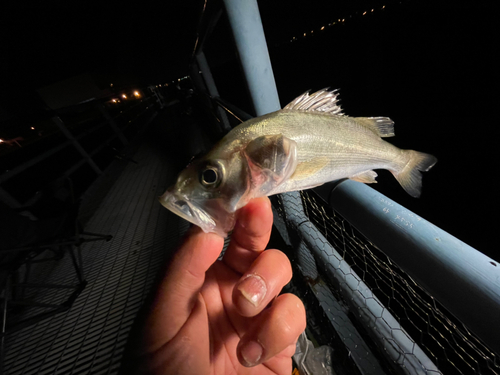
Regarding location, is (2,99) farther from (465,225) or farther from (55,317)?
(465,225)

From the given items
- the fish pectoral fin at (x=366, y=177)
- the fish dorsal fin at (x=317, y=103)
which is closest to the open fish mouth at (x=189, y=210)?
the fish dorsal fin at (x=317, y=103)

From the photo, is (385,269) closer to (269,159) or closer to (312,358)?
(269,159)

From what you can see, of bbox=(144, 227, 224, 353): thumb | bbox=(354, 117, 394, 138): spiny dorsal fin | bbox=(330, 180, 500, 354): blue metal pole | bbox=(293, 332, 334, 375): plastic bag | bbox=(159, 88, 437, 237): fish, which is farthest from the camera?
bbox=(293, 332, 334, 375): plastic bag

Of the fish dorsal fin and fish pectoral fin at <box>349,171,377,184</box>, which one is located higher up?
the fish dorsal fin

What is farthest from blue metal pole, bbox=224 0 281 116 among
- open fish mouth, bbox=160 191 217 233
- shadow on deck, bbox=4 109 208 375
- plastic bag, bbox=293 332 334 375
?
plastic bag, bbox=293 332 334 375

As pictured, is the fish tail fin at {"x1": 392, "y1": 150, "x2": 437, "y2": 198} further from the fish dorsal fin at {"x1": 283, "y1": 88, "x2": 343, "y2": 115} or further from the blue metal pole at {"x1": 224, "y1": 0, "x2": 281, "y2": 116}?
the blue metal pole at {"x1": 224, "y1": 0, "x2": 281, "y2": 116}

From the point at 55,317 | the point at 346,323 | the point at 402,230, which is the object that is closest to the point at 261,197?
the point at 402,230

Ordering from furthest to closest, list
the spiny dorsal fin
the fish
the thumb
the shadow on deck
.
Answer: the shadow on deck < the spiny dorsal fin < the fish < the thumb
